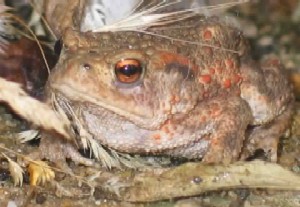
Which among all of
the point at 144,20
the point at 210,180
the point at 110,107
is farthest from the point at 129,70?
the point at 210,180

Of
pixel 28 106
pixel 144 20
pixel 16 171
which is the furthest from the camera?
pixel 144 20

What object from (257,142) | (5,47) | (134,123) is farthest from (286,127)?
(5,47)

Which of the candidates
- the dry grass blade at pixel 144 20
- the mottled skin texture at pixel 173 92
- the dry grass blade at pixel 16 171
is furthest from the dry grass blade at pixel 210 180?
the dry grass blade at pixel 144 20

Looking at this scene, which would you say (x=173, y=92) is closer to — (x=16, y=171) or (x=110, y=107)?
(x=110, y=107)

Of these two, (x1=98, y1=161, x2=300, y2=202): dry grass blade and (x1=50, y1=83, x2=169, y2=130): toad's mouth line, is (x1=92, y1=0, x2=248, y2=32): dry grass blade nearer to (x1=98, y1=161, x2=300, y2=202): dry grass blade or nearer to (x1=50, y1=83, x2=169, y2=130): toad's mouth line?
(x1=50, y1=83, x2=169, y2=130): toad's mouth line

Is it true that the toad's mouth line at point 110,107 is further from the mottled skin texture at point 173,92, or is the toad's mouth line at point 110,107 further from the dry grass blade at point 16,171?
the dry grass blade at point 16,171

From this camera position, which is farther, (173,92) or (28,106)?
(173,92)

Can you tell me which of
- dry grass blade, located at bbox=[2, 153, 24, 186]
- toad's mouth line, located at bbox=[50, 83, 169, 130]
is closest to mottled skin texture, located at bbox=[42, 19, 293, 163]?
toad's mouth line, located at bbox=[50, 83, 169, 130]
